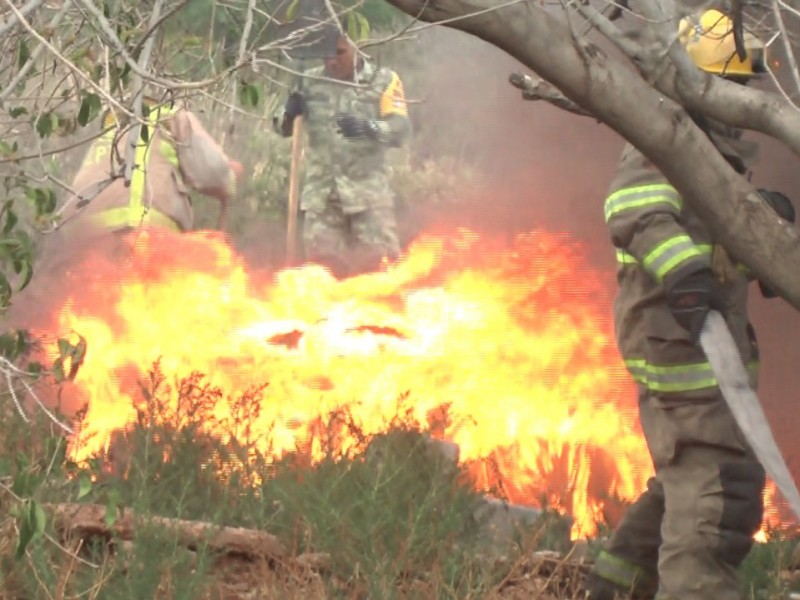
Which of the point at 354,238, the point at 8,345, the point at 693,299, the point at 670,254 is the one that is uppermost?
the point at 670,254

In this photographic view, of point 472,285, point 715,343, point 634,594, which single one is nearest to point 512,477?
point 472,285

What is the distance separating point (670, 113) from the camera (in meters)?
2.85

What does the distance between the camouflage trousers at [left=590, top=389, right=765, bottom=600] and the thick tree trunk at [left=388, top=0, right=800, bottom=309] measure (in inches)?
46.1

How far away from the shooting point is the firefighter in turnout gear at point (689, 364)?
13.3ft

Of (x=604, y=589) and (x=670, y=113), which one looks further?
(x=604, y=589)

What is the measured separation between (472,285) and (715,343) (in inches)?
92.1

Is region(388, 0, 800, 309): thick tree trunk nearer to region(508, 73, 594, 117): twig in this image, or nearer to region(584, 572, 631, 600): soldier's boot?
region(508, 73, 594, 117): twig

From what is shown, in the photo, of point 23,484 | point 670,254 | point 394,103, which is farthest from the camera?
point 394,103

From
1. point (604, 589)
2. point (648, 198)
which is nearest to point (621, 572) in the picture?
point (604, 589)

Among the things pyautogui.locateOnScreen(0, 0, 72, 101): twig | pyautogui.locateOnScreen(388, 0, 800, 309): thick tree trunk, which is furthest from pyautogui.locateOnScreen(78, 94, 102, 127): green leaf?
pyautogui.locateOnScreen(388, 0, 800, 309): thick tree trunk

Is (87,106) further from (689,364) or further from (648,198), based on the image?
(689,364)

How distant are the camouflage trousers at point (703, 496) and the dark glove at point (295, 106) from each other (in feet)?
7.77

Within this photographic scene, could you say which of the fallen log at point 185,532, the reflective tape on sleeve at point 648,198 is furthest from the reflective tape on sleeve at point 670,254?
the fallen log at point 185,532

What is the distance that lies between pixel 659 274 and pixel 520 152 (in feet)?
6.62
